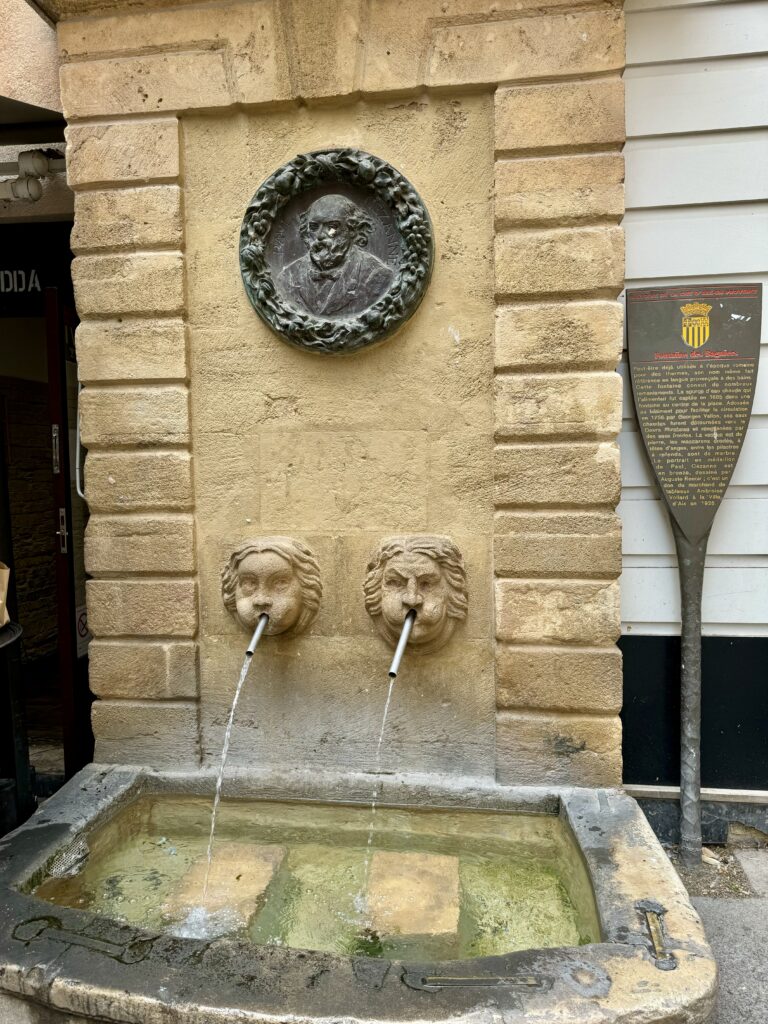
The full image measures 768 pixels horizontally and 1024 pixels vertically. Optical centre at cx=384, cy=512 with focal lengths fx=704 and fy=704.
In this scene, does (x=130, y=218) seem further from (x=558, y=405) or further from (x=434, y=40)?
(x=558, y=405)

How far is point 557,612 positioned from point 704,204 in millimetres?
2076

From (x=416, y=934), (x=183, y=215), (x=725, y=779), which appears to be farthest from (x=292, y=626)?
(x=725, y=779)

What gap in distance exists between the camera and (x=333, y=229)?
317cm

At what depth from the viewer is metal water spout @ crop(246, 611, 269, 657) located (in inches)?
123

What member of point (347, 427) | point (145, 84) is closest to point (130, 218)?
point (145, 84)

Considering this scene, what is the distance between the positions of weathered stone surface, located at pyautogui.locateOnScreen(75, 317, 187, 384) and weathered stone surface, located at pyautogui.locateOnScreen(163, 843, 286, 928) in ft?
6.86

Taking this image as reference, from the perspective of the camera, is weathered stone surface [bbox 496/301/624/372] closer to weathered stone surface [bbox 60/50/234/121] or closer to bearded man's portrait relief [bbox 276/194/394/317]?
bearded man's portrait relief [bbox 276/194/394/317]

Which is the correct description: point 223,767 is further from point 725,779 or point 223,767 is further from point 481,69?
point 481,69

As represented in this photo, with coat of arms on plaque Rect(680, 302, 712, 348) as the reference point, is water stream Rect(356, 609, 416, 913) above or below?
below

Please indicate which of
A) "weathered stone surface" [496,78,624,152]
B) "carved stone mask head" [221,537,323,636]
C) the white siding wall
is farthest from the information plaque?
"carved stone mask head" [221,537,323,636]

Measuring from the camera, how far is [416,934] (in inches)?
92.4

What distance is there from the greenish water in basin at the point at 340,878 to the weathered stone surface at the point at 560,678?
49cm

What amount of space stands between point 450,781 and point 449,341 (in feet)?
6.54

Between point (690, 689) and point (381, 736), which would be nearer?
point (381, 736)
